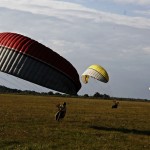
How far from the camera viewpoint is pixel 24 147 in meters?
21.5

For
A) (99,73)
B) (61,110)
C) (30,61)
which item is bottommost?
(61,110)

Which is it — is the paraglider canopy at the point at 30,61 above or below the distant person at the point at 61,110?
above

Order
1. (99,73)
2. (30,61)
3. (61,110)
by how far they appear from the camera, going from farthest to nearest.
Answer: (99,73) → (61,110) → (30,61)

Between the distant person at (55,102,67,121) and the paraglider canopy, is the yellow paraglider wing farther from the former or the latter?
the paraglider canopy

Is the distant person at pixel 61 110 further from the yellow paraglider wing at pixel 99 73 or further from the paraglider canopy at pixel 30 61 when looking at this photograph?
the yellow paraglider wing at pixel 99 73

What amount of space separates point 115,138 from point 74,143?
376 centimetres

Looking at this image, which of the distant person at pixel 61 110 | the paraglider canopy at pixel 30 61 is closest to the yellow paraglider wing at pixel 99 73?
the distant person at pixel 61 110

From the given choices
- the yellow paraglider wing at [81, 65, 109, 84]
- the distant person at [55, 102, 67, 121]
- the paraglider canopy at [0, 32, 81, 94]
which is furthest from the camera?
the yellow paraglider wing at [81, 65, 109, 84]

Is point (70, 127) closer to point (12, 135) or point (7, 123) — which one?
point (7, 123)

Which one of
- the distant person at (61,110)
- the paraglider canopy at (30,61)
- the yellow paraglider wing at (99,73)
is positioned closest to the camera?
the paraglider canopy at (30,61)

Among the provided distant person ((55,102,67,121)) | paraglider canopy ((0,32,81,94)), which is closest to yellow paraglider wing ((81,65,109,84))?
distant person ((55,102,67,121))

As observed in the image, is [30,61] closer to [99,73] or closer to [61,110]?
[61,110]

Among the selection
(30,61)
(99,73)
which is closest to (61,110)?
(30,61)

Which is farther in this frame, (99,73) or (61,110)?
(99,73)
